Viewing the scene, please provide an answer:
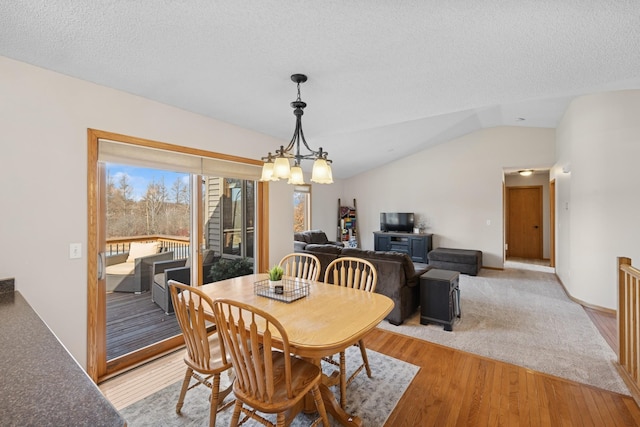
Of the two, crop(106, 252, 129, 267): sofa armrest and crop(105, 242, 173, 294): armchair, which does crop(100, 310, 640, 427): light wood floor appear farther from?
crop(106, 252, 129, 267): sofa armrest

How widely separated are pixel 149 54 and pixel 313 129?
6.52ft

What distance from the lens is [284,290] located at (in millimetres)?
2195

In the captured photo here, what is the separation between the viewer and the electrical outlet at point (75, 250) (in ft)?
7.02

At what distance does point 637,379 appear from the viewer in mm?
2111

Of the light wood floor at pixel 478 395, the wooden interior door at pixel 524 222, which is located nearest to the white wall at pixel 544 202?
the wooden interior door at pixel 524 222

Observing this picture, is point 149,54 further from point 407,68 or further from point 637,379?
point 637,379

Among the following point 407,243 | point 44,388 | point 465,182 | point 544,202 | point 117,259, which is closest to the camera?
point 44,388

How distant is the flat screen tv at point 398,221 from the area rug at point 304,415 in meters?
5.29

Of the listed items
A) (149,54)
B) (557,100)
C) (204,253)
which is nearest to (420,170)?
(557,100)

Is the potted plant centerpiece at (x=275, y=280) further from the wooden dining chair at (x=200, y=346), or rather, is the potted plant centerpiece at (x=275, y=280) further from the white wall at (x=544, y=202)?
the white wall at (x=544, y=202)

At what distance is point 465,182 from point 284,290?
624 cm

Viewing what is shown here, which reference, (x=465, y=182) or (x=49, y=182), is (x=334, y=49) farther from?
(x=465, y=182)

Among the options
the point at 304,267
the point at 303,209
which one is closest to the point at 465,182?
the point at 303,209

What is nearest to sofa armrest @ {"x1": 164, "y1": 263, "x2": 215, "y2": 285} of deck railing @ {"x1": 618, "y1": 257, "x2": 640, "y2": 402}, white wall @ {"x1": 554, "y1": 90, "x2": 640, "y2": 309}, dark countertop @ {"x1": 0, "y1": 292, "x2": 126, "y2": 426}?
dark countertop @ {"x1": 0, "y1": 292, "x2": 126, "y2": 426}
